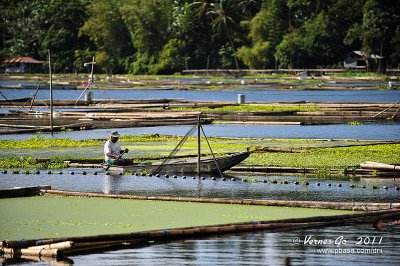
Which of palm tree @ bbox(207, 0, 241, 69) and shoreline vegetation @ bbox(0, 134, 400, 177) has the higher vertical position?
palm tree @ bbox(207, 0, 241, 69)

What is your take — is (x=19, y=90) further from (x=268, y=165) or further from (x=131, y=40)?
(x=268, y=165)

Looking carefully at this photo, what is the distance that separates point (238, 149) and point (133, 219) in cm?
1160

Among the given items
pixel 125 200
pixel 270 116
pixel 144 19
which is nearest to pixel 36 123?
pixel 270 116

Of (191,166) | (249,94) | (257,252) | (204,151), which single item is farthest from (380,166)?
(249,94)

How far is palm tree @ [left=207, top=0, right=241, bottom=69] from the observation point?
90.9 meters

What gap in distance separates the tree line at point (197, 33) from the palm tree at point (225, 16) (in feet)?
0.32

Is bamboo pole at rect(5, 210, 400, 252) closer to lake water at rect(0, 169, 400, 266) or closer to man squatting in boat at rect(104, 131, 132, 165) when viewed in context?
lake water at rect(0, 169, 400, 266)

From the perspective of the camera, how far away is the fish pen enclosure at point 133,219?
45.5 feet

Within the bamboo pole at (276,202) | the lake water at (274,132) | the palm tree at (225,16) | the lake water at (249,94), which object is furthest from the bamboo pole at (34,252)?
the palm tree at (225,16)

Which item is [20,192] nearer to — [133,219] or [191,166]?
[133,219]

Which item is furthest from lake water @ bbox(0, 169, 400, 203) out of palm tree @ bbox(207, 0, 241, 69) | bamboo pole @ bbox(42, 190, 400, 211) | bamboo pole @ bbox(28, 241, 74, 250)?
palm tree @ bbox(207, 0, 241, 69)

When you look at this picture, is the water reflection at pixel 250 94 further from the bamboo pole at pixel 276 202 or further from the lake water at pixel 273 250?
the lake water at pixel 273 250

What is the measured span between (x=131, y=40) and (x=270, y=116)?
193ft

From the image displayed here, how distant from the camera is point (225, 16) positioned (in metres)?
90.8
